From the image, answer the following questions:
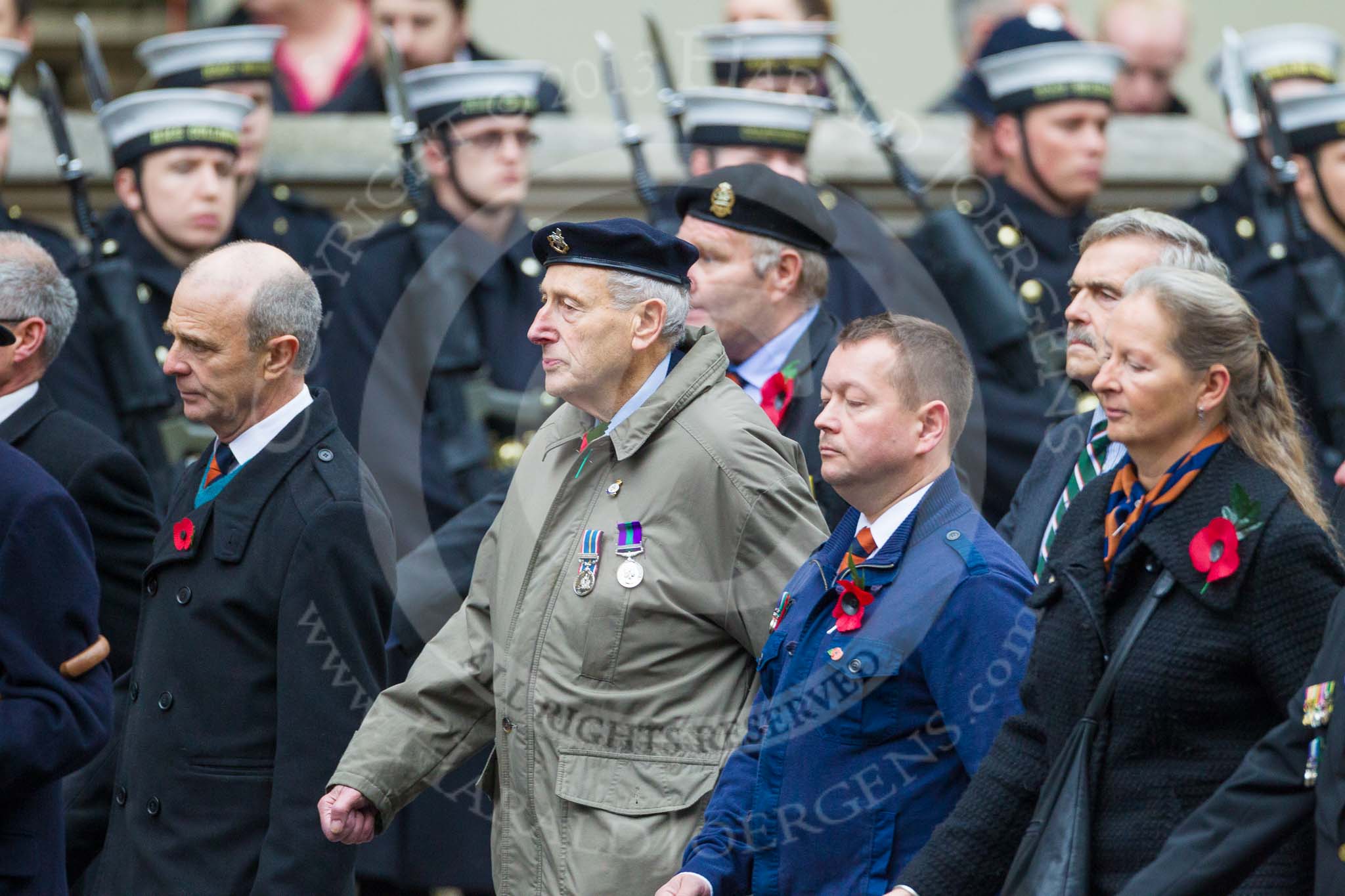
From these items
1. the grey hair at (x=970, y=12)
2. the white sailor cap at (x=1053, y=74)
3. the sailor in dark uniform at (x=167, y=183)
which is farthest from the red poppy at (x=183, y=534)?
the grey hair at (x=970, y=12)

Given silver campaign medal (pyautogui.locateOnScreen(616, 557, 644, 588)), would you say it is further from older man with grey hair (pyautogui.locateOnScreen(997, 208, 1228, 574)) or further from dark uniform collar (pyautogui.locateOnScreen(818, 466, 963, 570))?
older man with grey hair (pyautogui.locateOnScreen(997, 208, 1228, 574))

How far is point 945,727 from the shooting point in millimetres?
3801

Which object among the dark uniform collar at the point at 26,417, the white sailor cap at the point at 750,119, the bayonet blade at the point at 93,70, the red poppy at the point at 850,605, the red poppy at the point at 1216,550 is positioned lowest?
the red poppy at the point at 850,605

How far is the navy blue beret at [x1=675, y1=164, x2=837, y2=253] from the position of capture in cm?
529

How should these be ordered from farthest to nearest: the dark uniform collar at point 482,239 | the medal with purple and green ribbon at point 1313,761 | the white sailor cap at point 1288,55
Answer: the white sailor cap at point 1288,55
the dark uniform collar at point 482,239
the medal with purple and green ribbon at point 1313,761

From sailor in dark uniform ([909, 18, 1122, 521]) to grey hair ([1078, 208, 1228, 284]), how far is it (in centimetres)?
231

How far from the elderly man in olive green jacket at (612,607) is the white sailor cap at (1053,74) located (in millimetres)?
3235

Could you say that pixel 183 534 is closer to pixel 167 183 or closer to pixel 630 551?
pixel 630 551

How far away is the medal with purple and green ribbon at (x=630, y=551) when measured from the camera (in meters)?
4.16

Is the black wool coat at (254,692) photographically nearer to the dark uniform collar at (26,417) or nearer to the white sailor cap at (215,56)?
the dark uniform collar at (26,417)

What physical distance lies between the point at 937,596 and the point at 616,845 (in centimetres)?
76

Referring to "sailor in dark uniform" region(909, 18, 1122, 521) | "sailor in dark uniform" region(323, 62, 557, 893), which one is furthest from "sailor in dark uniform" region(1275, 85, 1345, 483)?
"sailor in dark uniform" region(323, 62, 557, 893)

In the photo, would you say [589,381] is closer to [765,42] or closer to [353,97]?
[765,42]

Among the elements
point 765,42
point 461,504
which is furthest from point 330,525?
point 765,42
